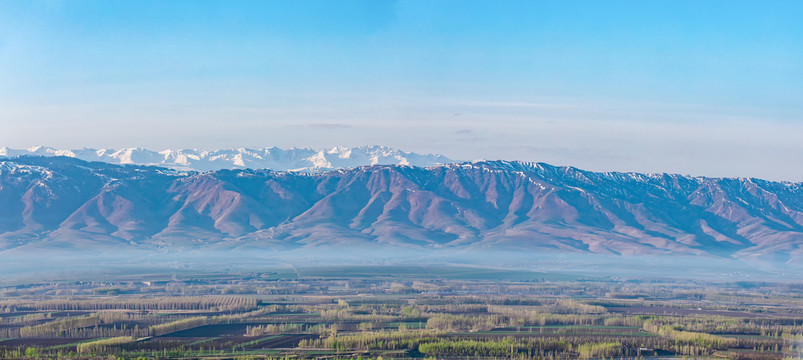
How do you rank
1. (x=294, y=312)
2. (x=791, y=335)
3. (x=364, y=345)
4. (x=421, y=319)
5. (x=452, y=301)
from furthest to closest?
(x=452, y=301), (x=294, y=312), (x=421, y=319), (x=791, y=335), (x=364, y=345)

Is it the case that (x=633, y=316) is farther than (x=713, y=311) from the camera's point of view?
No

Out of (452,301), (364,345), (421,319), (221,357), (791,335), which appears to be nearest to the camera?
(221,357)

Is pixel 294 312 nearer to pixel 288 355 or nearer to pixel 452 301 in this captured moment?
pixel 452 301

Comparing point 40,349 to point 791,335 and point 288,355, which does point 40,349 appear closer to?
point 288,355

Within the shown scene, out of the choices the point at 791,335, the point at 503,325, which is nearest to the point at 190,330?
the point at 503,325

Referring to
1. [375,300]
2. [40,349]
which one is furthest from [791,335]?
[40,349]

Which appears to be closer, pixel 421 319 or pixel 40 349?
pixel 40 349
